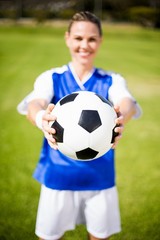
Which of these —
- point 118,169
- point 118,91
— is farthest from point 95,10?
point 118,91

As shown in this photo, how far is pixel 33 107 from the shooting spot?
222 centimetres

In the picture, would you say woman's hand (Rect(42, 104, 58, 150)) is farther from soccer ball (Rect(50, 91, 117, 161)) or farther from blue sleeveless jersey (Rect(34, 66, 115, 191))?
blue sleeveless jersey (Rect(34, 66, 115, 191))

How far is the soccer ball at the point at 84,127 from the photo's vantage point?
1.91 meters

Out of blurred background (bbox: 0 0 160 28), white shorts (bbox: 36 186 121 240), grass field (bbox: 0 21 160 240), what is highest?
white shorts (bbox: 36 186 121 240)

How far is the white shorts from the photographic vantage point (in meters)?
2.22

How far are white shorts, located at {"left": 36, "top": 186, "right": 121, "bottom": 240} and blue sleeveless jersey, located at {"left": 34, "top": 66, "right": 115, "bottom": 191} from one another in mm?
58

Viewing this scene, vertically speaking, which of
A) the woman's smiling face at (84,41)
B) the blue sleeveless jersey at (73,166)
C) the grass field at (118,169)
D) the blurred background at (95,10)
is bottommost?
the blurred background at (95,10)

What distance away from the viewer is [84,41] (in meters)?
2.34

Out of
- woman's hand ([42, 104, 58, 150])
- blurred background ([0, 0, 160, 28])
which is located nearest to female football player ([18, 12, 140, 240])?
woman's hand ([42, 104, 58, 150])

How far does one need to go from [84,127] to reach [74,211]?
2.26 ft

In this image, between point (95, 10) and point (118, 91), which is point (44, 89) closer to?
point (118, 91)

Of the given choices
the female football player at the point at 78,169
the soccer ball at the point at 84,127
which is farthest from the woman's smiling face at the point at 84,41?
the soccer ball at the point at 84,127

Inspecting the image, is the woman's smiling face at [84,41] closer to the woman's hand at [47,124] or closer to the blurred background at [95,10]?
the woman's hand at [47,124]

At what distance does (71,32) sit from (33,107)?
0.65 metres
